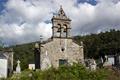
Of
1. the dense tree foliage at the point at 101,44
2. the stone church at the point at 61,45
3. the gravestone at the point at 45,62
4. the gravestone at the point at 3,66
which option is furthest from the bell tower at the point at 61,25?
the dense tree foliage at the point at 101,44

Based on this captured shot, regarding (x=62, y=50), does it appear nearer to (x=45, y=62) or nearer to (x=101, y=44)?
(x=45, y=62)

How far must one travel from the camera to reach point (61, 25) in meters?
36.8

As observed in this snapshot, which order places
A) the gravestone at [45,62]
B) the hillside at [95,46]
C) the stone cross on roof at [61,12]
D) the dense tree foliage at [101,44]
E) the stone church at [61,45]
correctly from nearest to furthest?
the gravestone at [45,62] < the stone church at [61,45] < the stone cross on roof at [61,12] < the hillside at [95,46] < the dense tree foliage at [101,44]

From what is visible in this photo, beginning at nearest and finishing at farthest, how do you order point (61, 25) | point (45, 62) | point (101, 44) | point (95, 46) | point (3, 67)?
point (45, 62)
point (3, 67)
point (61, 25)
point (95, 46)
point (101, 44)

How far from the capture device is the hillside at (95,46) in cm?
7425

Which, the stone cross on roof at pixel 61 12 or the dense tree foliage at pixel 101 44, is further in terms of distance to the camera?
the dense tree foliage at pixel 101 44

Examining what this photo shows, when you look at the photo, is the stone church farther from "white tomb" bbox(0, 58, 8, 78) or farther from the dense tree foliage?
the dense tree foliage

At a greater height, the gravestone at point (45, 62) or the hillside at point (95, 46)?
the hillside at point (95, 46)

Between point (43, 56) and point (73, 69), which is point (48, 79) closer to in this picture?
point (73, 69)

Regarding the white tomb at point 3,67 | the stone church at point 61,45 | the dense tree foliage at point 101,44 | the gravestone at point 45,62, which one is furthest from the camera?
the dense tree foliage at point 101,44

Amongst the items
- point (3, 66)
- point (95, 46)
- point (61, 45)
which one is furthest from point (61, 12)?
point (95, 46)

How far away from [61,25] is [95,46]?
1815 inches

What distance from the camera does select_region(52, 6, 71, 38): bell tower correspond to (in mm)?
36469

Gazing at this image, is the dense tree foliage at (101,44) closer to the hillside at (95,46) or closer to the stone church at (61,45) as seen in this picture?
the hillside at (95,46)
